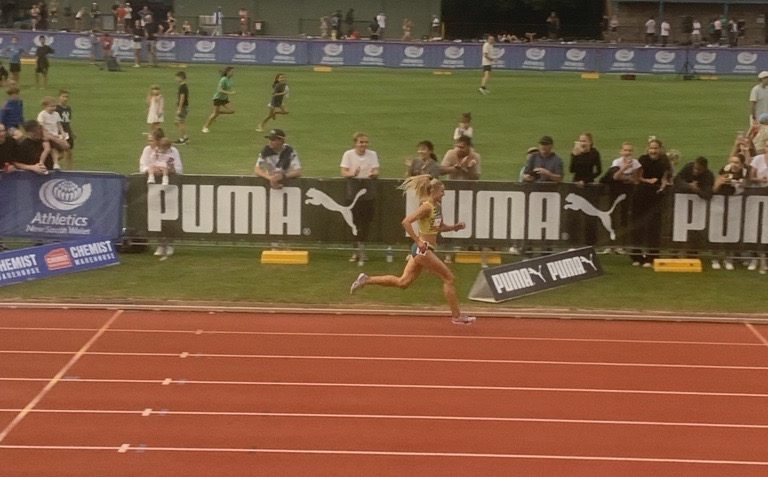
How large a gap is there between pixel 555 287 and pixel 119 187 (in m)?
6.46

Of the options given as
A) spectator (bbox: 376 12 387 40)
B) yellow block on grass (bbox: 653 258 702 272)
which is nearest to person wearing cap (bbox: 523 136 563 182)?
yellow block on grass (bbox: 653 258 702 272)

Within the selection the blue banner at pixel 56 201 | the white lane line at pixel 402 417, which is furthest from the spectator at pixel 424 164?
the white lane line at pixel 402 417

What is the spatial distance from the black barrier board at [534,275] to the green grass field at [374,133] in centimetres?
20

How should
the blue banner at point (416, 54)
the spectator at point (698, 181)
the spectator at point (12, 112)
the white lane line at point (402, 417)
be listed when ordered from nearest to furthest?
the white lane line at point (402, 417) → the spectator at point (698, 181) → the spectator at point (12, 112) → the blue banner at point (416, 54)

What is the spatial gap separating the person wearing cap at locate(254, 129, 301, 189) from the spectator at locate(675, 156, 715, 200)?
18.4 ft

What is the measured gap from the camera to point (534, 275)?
1590 cm

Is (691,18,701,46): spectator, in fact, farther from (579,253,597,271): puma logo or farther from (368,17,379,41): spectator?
(579,253,597,271): puma logo

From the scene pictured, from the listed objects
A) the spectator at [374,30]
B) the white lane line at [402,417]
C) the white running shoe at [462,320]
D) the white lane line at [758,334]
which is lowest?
the white lane line at [402,417]

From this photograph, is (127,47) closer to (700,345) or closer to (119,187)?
(119,187)

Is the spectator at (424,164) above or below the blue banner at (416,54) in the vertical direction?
below

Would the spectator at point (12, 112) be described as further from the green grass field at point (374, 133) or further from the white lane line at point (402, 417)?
the white lane line at point (402, 417)

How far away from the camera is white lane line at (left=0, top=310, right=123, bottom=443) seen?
10516mm

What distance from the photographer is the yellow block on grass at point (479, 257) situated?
1720cm

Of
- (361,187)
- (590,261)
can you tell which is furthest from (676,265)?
(361,187)
